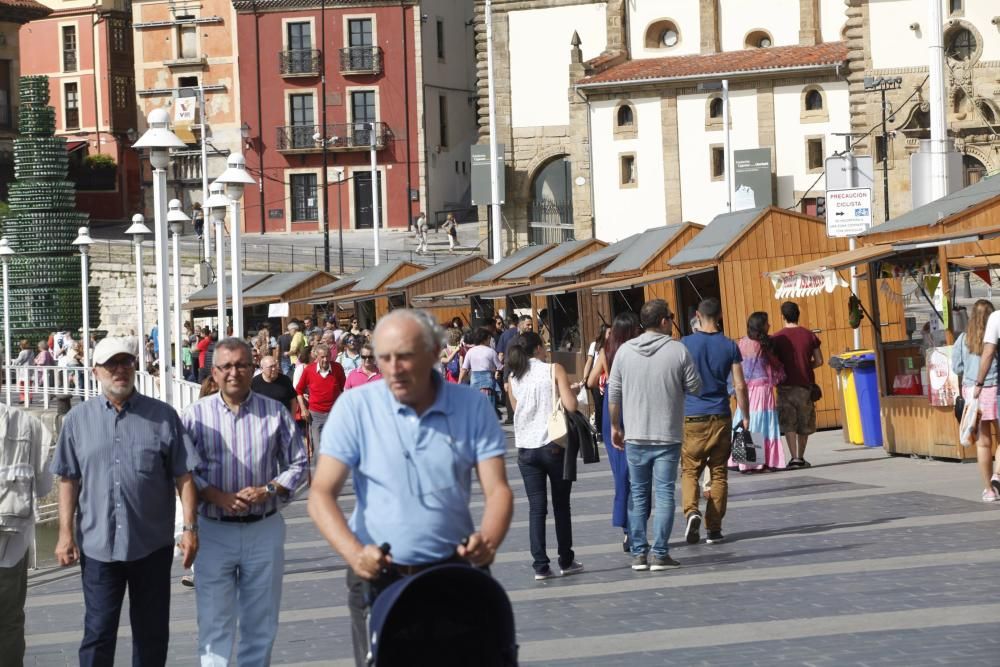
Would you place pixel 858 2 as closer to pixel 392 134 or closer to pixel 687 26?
pixel 687 26

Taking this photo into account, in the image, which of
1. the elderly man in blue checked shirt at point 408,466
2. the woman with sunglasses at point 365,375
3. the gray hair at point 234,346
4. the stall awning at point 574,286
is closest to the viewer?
the elderly man in blue checked shirt at point 408,466

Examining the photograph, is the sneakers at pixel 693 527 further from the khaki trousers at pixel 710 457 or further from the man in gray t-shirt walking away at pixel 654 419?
the man in gray t-shirt walking away at pixel 654 419

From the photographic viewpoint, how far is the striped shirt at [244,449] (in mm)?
8094

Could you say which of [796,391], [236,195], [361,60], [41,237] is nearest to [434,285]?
[41,237]

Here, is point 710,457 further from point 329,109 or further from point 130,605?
point 329,109

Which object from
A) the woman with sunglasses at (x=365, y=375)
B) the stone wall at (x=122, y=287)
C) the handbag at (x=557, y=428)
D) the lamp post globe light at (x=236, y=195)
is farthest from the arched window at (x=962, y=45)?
the handbag at (x=557, y=428)

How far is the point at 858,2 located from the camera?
61.0 metres

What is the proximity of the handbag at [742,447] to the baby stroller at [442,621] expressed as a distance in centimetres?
942

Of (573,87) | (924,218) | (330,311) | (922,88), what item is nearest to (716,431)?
(924,218)

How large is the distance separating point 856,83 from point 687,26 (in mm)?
11391

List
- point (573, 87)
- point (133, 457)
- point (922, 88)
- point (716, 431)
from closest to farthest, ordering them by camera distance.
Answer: point (133, 457) < point (716, 431) < point (922, 88) < point (573, 87)

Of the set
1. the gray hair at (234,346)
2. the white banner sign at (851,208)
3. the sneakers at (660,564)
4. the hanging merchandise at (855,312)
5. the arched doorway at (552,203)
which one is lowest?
the sneakers at (660,564)

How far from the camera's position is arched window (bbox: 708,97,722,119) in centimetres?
6862

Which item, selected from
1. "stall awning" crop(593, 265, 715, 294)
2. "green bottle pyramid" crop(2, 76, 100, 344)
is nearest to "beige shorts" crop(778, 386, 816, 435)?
"stall awning" crop(593, 265, 715, 294)
